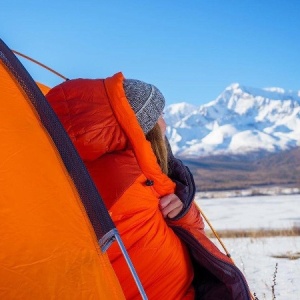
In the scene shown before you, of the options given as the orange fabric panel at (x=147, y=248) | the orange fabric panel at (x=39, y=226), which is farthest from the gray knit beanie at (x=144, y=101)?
the orange fabric panel at (x=39, y=226)

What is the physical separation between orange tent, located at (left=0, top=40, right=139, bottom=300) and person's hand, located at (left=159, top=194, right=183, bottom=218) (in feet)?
2.03

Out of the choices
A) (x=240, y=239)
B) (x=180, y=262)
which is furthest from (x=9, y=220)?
(x=240, y=239)

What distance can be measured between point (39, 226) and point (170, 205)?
3.08 ft

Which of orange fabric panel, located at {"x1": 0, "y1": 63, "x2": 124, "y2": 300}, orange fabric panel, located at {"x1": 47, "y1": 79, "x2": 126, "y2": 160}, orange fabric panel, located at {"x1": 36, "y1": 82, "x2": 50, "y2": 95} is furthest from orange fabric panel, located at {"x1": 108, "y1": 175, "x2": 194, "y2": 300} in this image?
orange fabric panel, located at {"x1": 36, "y1": 82, "x2": 50, "y2": 95}

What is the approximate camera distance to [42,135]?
1.85m

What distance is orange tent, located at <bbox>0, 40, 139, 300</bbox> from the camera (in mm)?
1597

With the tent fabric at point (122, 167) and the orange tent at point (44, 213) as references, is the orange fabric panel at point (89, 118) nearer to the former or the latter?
the tent fabric at point (122, 167)

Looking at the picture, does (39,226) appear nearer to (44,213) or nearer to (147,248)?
(44,213)

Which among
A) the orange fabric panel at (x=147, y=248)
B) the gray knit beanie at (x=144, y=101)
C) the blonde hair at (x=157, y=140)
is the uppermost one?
the gray knit beanie at (x=144, y=101)

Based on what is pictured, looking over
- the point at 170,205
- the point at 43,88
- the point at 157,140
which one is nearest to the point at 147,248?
the point at 170,205

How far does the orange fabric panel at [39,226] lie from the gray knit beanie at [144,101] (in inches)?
23.1

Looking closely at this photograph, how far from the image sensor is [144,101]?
91.6 inches

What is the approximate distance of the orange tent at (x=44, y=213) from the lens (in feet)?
5.24

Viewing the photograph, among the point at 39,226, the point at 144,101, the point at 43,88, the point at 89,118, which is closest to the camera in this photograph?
the point at 39,226
